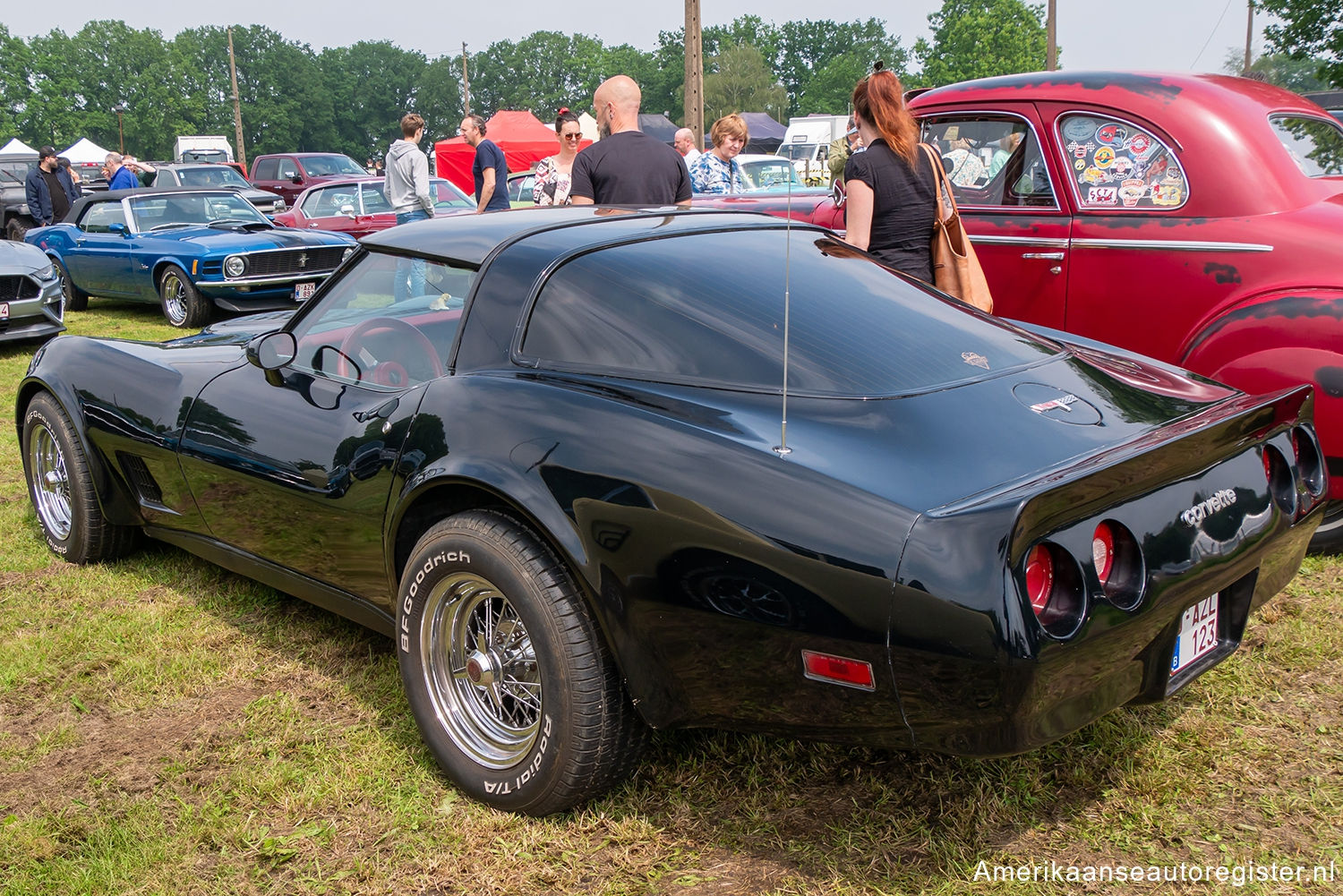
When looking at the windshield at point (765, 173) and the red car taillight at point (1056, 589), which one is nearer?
the red car taillight at point (1056, 589)

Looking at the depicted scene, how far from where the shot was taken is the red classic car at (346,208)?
1255cm

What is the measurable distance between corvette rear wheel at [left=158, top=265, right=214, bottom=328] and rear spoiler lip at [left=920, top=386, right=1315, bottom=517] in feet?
31.7

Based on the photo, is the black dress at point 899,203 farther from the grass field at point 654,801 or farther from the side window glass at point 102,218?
the side window glass at point 102,218

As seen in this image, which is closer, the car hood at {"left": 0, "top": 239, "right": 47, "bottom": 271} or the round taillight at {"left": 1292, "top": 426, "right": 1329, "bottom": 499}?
the round taillight at {"left": 1292, "top": 426, "right": 1329, "bottom": 499}

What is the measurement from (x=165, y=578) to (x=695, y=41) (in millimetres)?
13934

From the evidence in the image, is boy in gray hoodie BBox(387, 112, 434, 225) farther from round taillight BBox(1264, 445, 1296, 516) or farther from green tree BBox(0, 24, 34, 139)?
green tree BBox(0, 24, 34, 139)

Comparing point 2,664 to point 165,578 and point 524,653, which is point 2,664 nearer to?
point 165,578

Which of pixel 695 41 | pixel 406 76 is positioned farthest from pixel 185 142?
pixel 406 76

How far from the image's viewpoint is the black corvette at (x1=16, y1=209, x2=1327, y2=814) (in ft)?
6.40

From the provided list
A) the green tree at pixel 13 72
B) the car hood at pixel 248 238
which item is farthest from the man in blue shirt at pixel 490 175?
the green tree at pixel 13 72

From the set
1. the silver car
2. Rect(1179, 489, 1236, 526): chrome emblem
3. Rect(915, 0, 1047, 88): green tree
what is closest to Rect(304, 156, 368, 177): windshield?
the silver car

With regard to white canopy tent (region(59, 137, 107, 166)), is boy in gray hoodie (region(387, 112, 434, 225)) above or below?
below

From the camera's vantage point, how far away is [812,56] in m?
113

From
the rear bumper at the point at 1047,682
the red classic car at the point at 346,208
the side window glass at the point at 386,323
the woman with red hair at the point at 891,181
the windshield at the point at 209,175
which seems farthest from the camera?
the windshield at the point at 209,175
